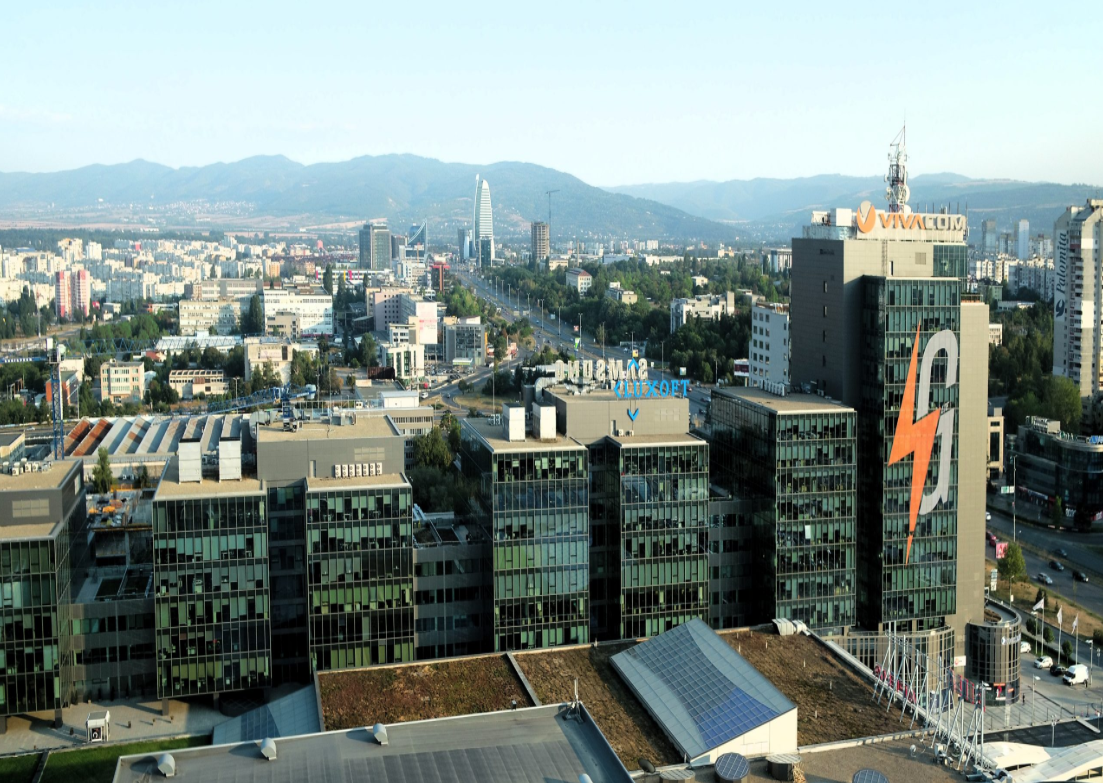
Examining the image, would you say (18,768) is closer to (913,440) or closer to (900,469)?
(900,469)

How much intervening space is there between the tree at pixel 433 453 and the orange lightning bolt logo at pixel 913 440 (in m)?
33.5

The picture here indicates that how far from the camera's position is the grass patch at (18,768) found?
34156 millimetres

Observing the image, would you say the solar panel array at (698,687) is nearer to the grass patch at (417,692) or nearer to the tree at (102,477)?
the grass patch at (417,692)

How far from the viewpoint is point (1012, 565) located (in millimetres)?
57219

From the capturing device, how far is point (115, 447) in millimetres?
84625

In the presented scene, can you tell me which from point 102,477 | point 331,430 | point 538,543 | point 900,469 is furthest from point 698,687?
point 102,477

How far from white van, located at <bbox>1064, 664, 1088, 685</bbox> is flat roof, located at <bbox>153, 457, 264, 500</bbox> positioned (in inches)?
1245

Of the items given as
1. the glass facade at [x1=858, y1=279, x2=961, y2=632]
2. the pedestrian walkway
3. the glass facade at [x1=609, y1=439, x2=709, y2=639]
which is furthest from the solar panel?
the pedestrian walkway

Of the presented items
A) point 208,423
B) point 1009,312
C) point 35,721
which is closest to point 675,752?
point 35,721

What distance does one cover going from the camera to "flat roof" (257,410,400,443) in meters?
40.8

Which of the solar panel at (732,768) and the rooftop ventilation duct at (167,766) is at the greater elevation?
the rooftop ventilation duct at (167,766)

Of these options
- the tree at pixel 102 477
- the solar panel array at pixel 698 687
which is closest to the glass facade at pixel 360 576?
the solar panel array at pixel 698 687

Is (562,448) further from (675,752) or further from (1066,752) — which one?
(1066,752)

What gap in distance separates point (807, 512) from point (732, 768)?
15246 millimetres
